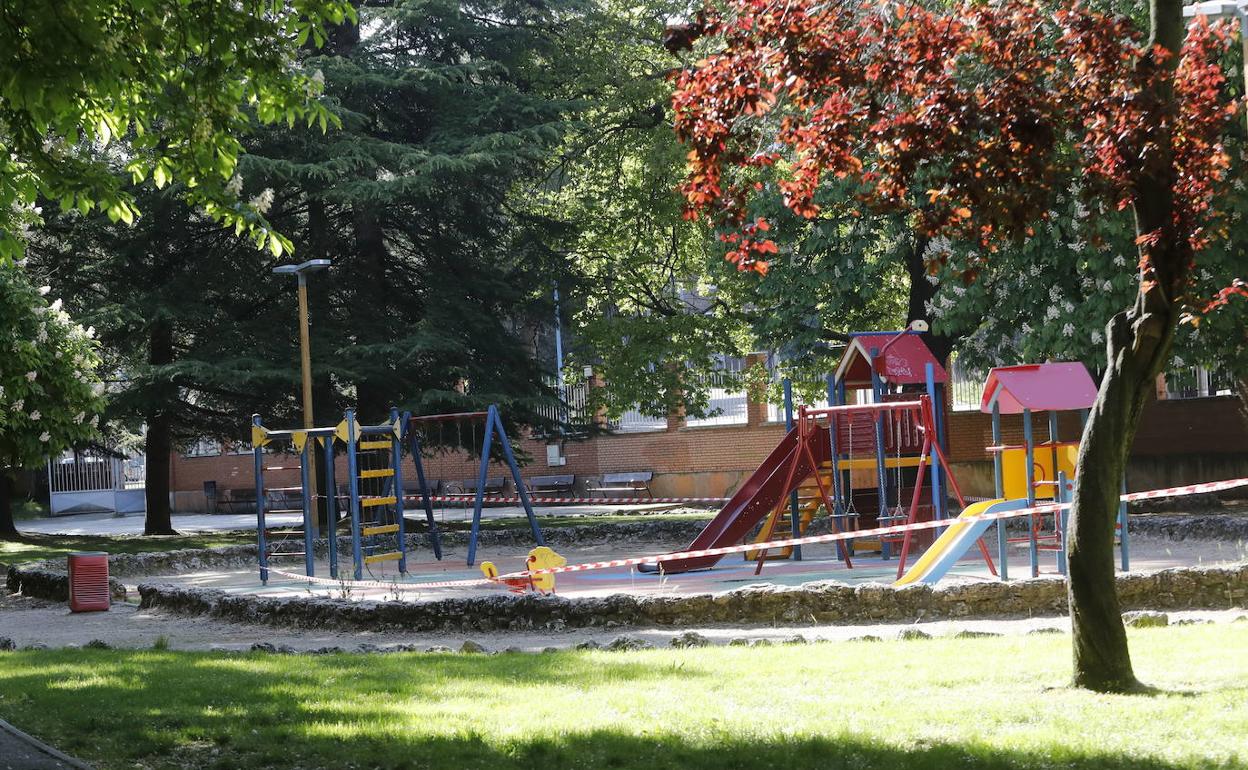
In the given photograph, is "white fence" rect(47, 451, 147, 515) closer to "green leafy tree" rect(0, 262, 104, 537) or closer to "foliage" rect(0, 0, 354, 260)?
"green leafy tree" rect(0, 262, 104, 537)

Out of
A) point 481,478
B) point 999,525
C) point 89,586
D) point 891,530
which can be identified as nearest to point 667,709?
point 891,530

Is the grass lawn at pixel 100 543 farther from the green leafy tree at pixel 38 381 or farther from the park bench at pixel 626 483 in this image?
the park bench at pixel 626 483

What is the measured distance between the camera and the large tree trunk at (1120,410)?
24.9 ft

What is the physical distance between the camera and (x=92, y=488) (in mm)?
51781

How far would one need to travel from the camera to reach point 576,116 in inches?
1153

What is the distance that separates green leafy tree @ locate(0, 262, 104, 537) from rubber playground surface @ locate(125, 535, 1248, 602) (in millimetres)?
2397

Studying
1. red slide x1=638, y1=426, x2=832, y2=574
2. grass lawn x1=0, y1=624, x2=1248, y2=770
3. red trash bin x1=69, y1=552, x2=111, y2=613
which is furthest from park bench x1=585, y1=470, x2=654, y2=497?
grass lawn x1=0, y1=624, x2=1248, y2=770

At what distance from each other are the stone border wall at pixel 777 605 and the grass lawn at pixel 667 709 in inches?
75.7

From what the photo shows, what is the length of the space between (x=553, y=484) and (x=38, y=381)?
2334 centimetres

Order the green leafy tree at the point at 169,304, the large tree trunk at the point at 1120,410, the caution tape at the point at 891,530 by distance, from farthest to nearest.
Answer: the green leafy tree at the point at 169,304, the caution tape at the point at 891,530, the large tree trunk at the point at 1120,410

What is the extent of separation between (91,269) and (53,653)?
722 inches

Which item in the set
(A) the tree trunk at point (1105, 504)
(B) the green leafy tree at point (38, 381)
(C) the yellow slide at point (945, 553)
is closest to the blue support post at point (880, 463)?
(C) the yellow slide at point (945, 553)

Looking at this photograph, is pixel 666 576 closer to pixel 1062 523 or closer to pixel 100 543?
pixel 1062 523

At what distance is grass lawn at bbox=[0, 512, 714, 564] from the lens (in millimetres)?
26125
